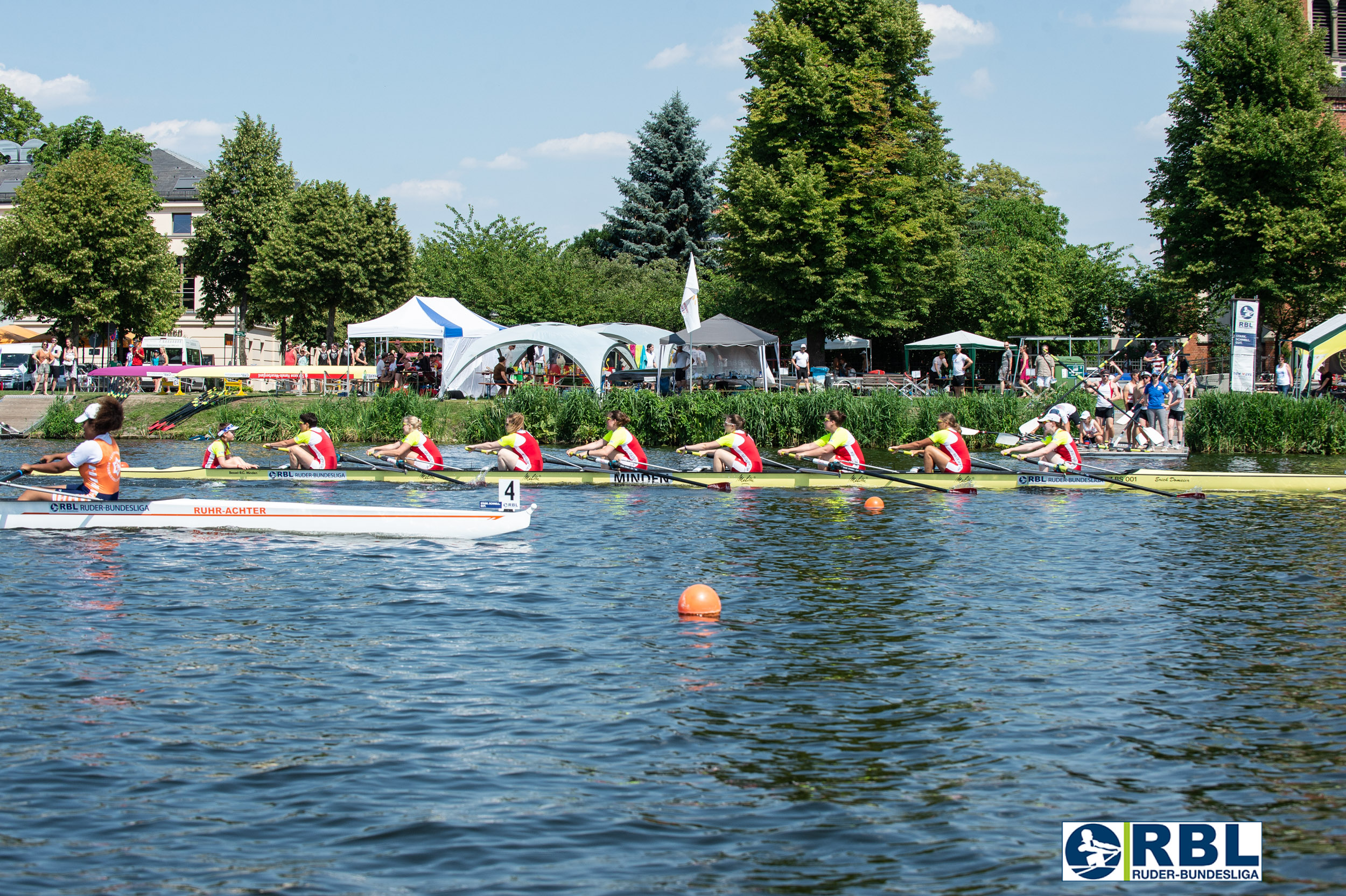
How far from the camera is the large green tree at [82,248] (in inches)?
1729

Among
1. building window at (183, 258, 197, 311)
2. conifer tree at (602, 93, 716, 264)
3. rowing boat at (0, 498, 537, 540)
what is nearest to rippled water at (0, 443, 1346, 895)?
rowing boat at (0, 498, 537, 540)

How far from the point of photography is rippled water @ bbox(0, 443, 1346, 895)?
6000mm

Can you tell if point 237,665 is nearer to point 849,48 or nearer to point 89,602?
point 89,602

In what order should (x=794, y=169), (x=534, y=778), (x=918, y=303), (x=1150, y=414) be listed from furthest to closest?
(x=918, y=303) → (x=794, y=169) → (x=1150, y=414) → (x=534, y=778)

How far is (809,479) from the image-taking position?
2003 centimetres

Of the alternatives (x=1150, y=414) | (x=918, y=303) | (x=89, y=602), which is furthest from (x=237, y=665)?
(x=918, y=303)

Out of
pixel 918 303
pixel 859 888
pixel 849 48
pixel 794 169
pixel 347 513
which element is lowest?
pixel 859 888

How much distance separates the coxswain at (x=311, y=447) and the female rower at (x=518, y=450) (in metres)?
2.47

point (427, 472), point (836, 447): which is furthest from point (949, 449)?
point (427, 472)

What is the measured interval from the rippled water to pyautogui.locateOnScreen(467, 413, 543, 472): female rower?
5540 millimetres

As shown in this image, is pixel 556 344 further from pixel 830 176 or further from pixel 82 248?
pixel 82 248

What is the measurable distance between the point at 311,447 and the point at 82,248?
3024cm

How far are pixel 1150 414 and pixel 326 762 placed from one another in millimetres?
25056

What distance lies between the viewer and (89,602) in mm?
11359
